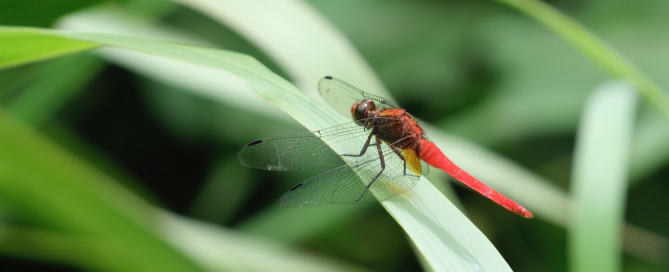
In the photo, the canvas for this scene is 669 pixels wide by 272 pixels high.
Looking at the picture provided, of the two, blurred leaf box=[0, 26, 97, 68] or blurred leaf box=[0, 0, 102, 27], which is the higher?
blurred leaf box=[0, 0, 102, 27]

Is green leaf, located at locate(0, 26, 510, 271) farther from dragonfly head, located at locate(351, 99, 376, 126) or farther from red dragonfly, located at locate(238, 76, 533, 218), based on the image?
dragonfly head, located at locate(351, 99, 376, 126)

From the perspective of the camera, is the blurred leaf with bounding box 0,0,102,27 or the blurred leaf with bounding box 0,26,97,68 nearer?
the blurred leaf with bounding box 0,26,97,68

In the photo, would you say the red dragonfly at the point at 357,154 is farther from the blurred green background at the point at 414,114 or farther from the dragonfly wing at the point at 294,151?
the blurred green background at the point at 414,114

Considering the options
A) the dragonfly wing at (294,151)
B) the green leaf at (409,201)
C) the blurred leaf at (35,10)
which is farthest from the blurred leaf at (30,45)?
the dragonfly wing at (294,151)

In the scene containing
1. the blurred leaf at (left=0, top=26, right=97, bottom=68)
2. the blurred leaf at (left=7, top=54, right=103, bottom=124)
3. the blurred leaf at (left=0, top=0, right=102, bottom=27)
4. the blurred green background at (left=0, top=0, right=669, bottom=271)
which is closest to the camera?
the blurred leaf at (left=0, top=26, right=97, bottom=68)

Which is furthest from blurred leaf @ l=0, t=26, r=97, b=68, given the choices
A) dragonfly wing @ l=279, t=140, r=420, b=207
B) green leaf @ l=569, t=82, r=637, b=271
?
green leaf @ l=569, t=82, r=637, b=271

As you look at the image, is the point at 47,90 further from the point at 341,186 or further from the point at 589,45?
the point at 589,45

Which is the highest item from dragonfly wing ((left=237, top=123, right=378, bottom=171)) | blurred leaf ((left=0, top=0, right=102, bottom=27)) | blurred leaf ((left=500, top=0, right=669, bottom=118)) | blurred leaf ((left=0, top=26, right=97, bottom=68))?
blurred leaf ((left=500, top=0, right=669, bottom=118))
